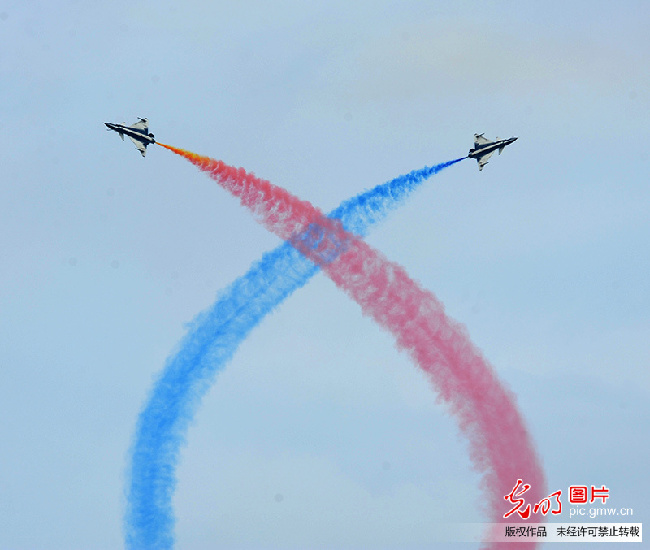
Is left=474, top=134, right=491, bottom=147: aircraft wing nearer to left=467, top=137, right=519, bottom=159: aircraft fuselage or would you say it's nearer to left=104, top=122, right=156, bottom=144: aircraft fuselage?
left=467, top=137, right=519, bottom=159: aircraft fuselage

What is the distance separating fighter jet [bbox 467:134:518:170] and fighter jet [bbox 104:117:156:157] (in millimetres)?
26715

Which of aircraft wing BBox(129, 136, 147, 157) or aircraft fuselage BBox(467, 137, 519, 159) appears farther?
aircraft fuselage BBox(467, 137, 519, 159)

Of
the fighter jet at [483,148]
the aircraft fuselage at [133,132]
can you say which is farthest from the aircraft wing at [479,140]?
the aircraft fuselage at [133,132]

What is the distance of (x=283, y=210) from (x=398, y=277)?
11.0m

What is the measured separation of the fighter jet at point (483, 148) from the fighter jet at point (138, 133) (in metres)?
26.7

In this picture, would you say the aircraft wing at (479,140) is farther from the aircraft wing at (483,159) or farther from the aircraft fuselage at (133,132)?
the aircraft fuselage at (133,132)

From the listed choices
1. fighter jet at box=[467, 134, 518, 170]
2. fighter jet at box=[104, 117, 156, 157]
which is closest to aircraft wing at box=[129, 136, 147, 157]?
fighter jet at box=[104, 117, 156, 157]

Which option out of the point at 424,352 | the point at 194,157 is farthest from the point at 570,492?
the point at 194,157

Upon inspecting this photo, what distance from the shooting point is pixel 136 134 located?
372 ft

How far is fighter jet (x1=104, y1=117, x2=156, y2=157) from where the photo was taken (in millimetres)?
113438

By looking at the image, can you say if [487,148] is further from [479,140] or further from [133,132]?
[133,132]

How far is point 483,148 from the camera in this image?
115 meters

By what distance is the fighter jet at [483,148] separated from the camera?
378 feet

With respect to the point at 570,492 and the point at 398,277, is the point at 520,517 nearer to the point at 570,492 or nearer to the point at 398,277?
the point at 570,492
